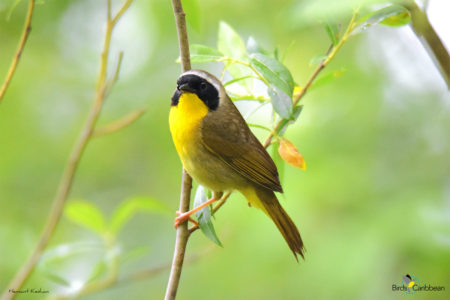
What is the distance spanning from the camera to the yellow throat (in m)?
3.07

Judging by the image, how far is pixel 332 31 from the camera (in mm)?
2174

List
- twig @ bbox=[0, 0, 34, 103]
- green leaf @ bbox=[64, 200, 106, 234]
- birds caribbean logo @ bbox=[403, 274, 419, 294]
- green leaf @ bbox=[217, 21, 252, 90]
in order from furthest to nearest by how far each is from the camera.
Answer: birds caribbean logo @ bbox=[403, 274, 419, 294] → green leaf @ bbox=[64, 200, 106, 234] → green leaf @ bbox=[217, 21, 252, 90] → twig @ bbox=[0, 0, 34, 103]

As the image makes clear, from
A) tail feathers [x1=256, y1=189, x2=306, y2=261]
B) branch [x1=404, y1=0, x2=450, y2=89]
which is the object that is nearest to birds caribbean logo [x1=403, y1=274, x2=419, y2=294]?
tail feathers [x1=256, y1=189, x2=306, y2=261]

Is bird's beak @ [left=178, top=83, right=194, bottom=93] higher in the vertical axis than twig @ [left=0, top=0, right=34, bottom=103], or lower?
lower

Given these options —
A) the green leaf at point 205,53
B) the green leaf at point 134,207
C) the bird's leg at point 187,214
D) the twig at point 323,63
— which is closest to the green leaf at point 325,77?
the twig at point 323,63

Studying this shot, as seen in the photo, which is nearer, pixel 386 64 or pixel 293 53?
pixel 386 64

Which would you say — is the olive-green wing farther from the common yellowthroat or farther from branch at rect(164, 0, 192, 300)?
branch at rect(164, 0, 192, 300)

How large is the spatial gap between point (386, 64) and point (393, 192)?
1.62 m

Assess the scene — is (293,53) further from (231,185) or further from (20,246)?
(20,246)

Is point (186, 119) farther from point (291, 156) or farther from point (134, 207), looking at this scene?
point (291, 156)

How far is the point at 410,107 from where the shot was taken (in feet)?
15.4

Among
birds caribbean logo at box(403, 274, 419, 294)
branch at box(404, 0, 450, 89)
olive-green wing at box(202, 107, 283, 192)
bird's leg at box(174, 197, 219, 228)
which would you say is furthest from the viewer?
birds caribbean logo at box(403, 274, 419, 294)

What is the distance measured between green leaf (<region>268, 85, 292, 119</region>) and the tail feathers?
99 centimetres

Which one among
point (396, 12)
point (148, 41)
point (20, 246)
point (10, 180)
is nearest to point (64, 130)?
point (10, 180)
